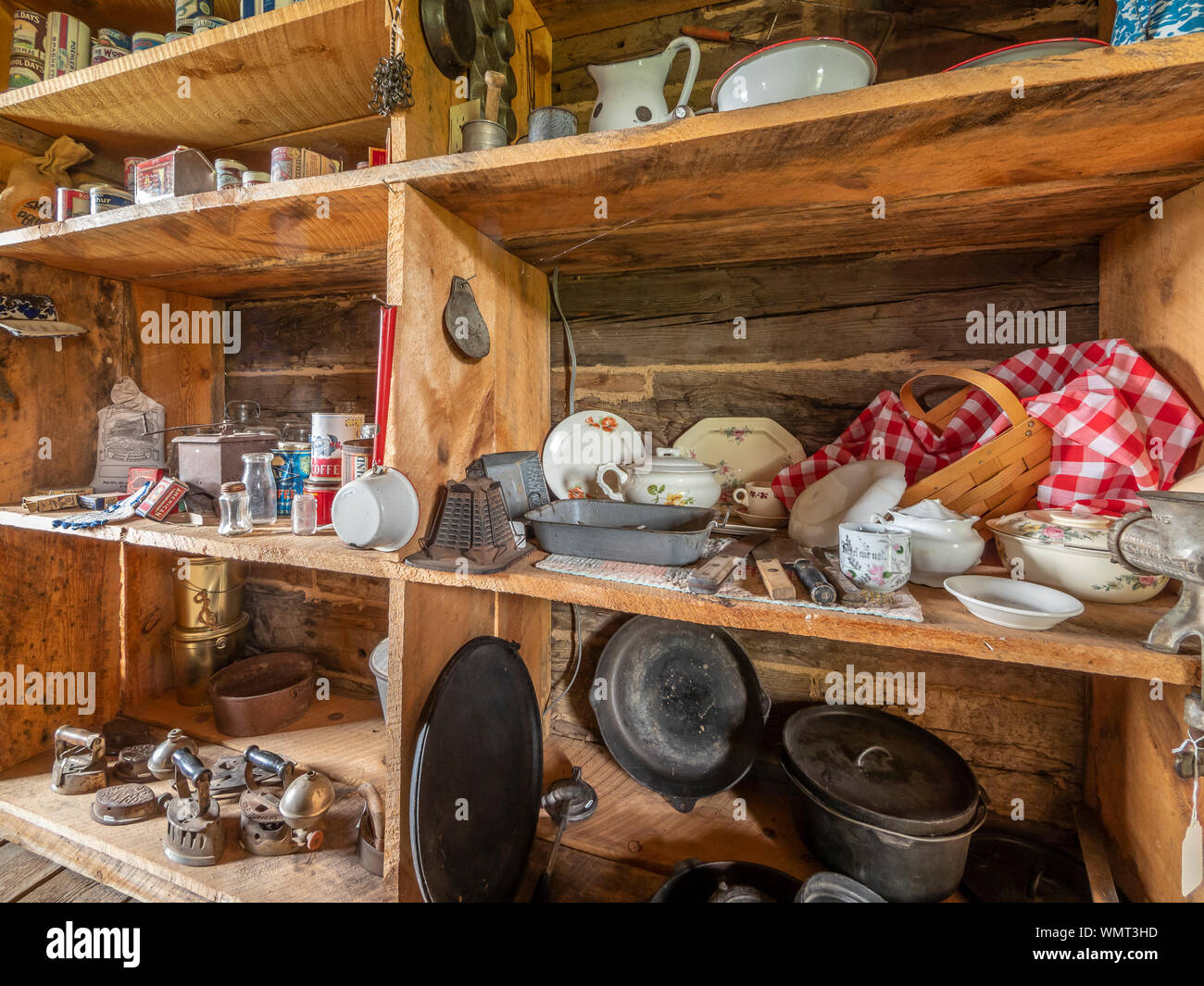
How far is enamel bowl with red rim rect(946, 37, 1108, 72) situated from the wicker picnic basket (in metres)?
0.40

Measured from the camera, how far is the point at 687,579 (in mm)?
708

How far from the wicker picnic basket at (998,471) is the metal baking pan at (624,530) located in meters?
0.34

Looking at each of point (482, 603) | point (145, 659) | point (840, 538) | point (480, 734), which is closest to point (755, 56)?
point (840, 538)

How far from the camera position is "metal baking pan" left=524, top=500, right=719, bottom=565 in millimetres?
770

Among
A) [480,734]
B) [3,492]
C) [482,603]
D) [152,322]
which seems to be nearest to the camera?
[480,734]

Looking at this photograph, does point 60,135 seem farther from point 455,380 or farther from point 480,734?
point 480,734

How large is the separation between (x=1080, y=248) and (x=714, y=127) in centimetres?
77

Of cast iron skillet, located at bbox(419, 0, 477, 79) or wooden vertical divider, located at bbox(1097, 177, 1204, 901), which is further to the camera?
cast iron skillet, located at bbox(419, 0, 477, 79)

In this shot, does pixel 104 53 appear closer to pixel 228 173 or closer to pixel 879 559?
pixel 228 173

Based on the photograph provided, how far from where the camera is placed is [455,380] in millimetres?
929

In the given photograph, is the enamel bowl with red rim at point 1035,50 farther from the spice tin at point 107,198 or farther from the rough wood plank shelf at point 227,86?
the spice tin at point 107,198

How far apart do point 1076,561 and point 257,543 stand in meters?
1.20

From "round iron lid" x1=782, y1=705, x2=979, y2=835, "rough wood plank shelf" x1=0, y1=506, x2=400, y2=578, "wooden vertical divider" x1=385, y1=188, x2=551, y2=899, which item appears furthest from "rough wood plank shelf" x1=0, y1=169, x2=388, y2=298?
"round iron lid" x1=782, y1=705, x2=979, y2=835

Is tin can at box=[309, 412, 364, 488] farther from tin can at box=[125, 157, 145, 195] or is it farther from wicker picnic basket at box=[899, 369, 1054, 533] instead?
wicker picnic basket at box=[899, 369, 1054, 533]
